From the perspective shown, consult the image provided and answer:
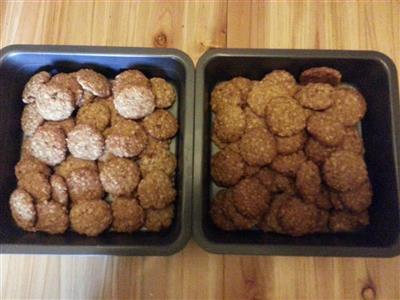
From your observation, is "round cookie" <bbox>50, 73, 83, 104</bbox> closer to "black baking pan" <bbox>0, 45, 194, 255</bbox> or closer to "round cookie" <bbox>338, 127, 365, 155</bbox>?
"black baking pan" <bbox>0, 45, 194, 255</bbox>

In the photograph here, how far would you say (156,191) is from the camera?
2.89 feet

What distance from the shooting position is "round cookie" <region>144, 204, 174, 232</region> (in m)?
0.89

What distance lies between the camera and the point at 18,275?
890mm

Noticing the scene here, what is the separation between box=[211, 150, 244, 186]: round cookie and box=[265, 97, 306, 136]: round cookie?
0.11 meters

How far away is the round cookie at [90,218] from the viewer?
0.86 metres

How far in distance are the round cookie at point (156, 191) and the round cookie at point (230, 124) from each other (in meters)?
0.17

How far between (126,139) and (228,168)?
232mm

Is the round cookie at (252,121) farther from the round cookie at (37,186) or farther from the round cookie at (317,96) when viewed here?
the round cookie at (37,186)

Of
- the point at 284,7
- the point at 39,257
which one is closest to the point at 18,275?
the point at 39,257

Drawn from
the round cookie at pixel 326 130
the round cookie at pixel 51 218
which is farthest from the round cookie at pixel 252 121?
the round cookie at pixel 51 218

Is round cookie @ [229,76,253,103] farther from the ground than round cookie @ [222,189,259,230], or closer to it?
farther from the ground

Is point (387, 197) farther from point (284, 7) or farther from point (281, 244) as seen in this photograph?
point (284, 7)

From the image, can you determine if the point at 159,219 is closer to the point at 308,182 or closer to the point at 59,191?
the point at 59,191

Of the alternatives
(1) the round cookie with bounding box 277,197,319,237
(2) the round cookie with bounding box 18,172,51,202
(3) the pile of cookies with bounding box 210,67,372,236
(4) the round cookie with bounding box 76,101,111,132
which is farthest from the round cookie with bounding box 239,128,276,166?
(2) the round cookie with bounding box 18,172,51,202
